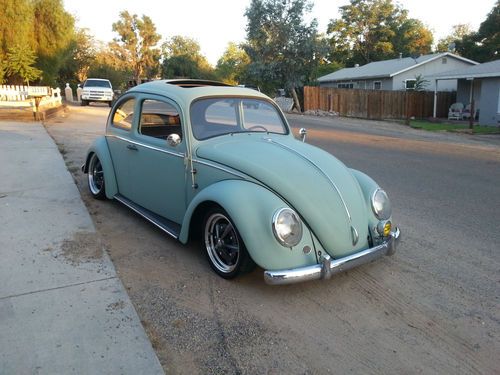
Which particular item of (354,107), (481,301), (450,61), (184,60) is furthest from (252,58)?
(481,301)

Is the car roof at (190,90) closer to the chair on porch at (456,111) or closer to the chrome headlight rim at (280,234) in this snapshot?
the chrome headlight rim at (280,234)

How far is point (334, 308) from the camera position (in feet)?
11.7

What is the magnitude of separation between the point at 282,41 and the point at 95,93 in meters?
15.3

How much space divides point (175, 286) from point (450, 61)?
115 feet

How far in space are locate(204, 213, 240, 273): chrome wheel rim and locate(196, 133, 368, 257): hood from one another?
49 cm

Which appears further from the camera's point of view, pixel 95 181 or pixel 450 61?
pixel 450 61

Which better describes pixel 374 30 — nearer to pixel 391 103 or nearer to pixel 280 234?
Answer: pixel 391 103

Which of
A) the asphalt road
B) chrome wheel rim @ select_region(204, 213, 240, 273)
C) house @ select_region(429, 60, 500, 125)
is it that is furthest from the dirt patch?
house @ select_region(429, 60, 500, 125)

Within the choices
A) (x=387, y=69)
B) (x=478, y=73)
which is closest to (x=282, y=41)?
(x=387, y=69)

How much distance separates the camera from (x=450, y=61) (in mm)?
33750

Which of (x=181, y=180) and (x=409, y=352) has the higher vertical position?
(x=181, y=180)

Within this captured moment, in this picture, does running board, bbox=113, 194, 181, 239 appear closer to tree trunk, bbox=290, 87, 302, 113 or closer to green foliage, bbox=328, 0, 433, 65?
tree trunk, bbox=290, 87, 302, 113

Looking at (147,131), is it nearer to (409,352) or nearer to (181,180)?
(181,180)

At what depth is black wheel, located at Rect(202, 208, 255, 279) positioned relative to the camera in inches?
148
